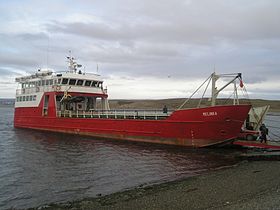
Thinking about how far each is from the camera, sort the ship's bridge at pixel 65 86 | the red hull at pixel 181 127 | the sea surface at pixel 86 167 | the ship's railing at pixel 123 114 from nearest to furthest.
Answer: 1. the sea surface at pixel 86 167
2. the red hull at pixel 181 127
3. the ship's railing at pixel 123 114
4. the ship's bridge at pixel 65 86

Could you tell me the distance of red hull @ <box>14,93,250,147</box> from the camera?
19.6 meters

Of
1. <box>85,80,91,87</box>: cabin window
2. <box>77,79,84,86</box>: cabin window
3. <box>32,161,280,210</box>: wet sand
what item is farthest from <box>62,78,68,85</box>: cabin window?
<box>32,161,280,210</box>: wet sand

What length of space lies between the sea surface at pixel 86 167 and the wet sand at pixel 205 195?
54.4 inches

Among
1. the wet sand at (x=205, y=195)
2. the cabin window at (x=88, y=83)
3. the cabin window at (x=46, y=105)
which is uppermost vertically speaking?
the cabin window at (x=88, y=83)

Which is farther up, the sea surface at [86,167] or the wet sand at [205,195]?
the wet sand at [205,195]

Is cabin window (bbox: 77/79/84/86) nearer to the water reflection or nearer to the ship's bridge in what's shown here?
the ship's bridge

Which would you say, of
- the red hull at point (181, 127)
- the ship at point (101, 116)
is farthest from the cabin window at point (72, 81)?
the red hull at point (181, 127)

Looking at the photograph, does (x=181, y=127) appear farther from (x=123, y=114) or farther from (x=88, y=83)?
(x=88, y=83)


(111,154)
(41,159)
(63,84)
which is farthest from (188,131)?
(63,84)

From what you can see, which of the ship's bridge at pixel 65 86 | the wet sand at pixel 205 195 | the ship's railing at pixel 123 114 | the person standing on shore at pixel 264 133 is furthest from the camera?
the ship's bridge at pixel 65 86

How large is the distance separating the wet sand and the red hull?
6.67 metres

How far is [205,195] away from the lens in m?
9.84

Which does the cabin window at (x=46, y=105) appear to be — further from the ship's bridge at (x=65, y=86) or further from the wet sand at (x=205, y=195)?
the wet sand at (x=205, y=195)

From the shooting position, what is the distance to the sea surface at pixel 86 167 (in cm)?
1220
